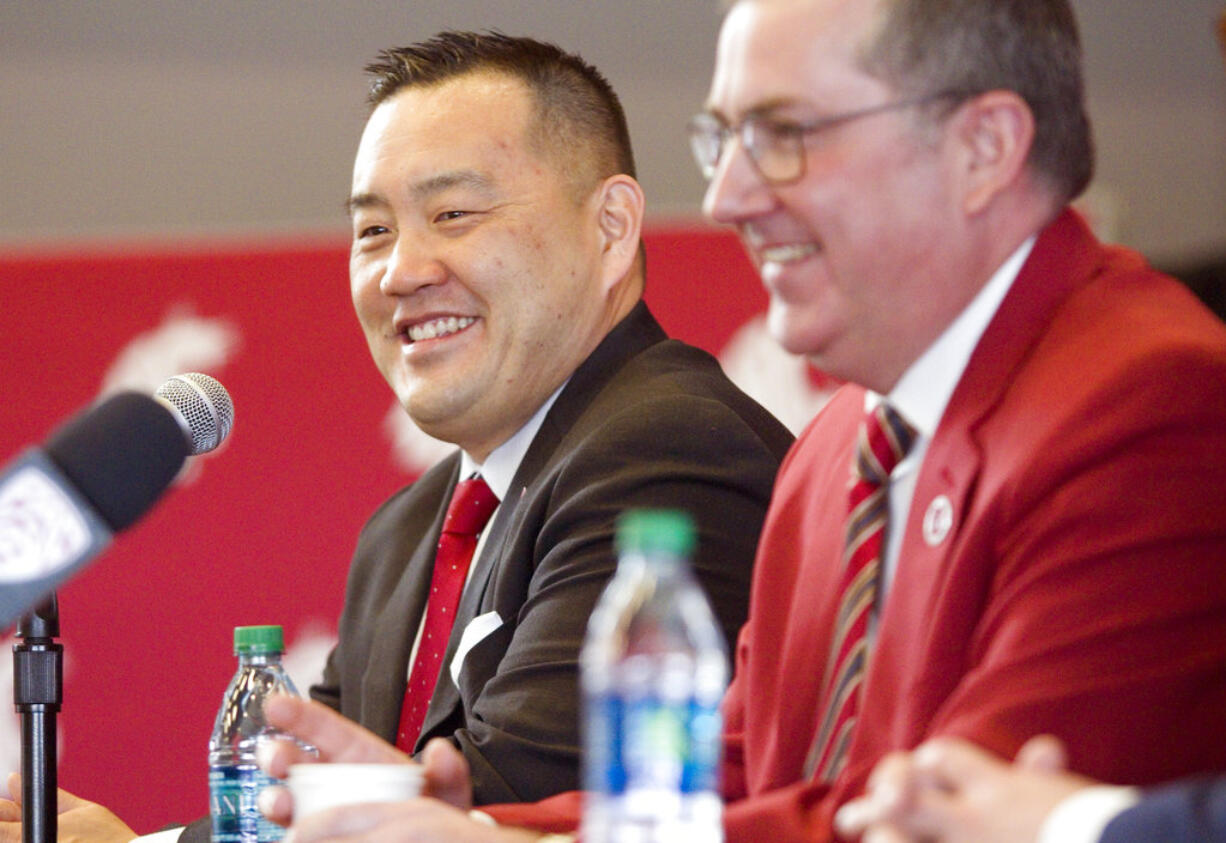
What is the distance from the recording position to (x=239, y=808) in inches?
70.1

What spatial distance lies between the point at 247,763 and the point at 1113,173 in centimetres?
330

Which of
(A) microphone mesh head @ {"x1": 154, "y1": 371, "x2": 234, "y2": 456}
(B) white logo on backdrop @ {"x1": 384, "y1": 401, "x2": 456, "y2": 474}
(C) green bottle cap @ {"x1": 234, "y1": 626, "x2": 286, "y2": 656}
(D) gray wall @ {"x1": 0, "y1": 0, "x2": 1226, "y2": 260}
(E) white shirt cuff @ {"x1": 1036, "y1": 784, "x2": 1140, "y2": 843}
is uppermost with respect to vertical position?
(D) gray wall @ {"x1": 0, "y1": 0, "x2": 1226, "y2": 260}

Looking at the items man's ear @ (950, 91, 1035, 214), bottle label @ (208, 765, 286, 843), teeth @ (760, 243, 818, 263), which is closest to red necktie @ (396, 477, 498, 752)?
bottle label @ (208, 765, 286, 843)

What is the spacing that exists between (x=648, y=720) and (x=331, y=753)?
0.47m

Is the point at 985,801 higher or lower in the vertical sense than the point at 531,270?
lower

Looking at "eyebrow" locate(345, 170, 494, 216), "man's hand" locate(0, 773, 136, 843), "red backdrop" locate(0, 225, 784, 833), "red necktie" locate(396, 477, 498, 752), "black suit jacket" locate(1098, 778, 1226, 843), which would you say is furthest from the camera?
"red backdrop" locate(0, 225, 784, 833)

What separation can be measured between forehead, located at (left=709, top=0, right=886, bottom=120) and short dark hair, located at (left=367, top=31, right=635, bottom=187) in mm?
965

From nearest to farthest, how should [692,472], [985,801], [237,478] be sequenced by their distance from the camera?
[985,801]
[692,472]
[237,478]

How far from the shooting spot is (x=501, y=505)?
216 centimetres

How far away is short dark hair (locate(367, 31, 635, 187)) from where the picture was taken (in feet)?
7.57

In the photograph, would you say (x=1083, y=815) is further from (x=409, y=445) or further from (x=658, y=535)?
(x=409, y=445)

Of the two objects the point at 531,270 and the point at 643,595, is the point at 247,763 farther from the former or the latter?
the point at 643,595

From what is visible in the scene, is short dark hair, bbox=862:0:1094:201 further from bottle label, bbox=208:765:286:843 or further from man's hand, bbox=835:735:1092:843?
bottle label, bbox=208:765:286:843

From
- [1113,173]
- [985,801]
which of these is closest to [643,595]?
[985,801]
